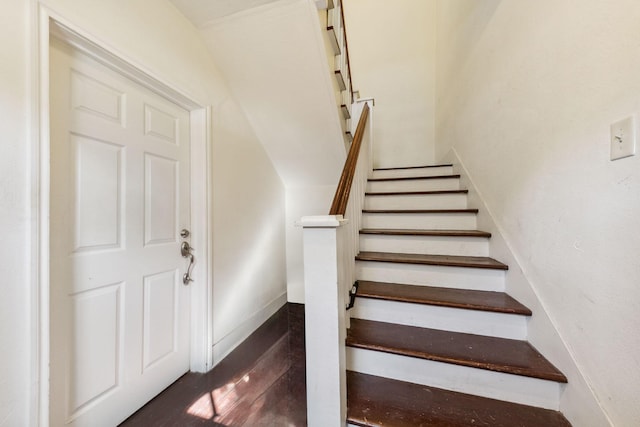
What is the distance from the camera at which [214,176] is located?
71.2 inches

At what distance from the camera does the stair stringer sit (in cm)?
89

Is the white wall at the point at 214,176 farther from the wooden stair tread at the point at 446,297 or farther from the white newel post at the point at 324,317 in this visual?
the wooden stair tread at the point at 446,297

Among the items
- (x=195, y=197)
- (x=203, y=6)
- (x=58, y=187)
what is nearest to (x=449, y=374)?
(x=195, y=197)

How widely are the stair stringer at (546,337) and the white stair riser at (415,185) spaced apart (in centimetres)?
57

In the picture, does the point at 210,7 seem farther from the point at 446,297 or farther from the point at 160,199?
the point at 446,297

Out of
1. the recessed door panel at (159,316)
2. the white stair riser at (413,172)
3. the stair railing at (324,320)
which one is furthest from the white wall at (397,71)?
the recessed door panel at (159,316)

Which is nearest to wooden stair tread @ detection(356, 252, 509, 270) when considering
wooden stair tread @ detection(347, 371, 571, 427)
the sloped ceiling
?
wooden stair tread @ detection(347, 371, 571, 427)

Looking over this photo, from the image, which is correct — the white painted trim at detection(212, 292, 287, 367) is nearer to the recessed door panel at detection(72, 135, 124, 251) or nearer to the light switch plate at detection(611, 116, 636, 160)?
the recessed door panel at detection(72, 135, 124, 251)

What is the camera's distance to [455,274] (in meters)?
1.52

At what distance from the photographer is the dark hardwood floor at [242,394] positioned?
4.19ft

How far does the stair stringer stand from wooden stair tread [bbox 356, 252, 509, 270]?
0.25 ft

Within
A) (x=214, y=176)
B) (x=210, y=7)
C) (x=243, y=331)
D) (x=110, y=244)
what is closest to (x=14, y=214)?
(x=110, y=244)

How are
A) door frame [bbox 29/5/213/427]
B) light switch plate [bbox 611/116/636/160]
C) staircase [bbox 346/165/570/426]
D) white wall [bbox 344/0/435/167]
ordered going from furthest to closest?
white wall [bbox 344/0/435/167] → staircase [bbox 346/165/570/426] → door frame [bbox 29/5/213/427] → light switch plate [bbox 611/116/636/160]

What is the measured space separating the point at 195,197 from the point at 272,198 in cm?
103
